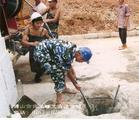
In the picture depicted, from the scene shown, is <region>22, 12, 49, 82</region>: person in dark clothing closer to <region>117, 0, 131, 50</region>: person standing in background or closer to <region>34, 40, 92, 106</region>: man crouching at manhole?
<region>34, 40, 92, 106</region>: man crouching at manhole

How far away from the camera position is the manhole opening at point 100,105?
25.2ft

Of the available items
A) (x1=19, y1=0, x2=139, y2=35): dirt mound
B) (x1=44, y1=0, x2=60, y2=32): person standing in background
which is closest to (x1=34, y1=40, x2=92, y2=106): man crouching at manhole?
(x1=44, y1=0, x2=60, y2=32): person standing in background

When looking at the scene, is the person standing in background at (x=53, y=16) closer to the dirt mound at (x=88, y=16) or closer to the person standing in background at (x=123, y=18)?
the person standing in background at (x=123, y=18)

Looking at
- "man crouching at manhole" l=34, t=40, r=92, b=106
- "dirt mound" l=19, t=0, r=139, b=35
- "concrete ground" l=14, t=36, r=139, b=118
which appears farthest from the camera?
"dirt mound" l=19, t=0, r=139, b=35

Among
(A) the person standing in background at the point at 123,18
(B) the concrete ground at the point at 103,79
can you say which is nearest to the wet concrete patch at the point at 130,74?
(B) the concrete ground at the point at 103,79

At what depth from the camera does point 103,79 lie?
9.22 m

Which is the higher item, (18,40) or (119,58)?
(18,40)

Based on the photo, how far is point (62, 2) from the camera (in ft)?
56.0

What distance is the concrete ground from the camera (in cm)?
758

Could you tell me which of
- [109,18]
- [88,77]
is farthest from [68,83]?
[109,18]

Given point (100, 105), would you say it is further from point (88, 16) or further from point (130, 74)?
point (88, 16)

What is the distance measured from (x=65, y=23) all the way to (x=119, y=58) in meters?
4.65

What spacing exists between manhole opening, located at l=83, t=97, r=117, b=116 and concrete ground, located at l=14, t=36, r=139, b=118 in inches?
5.7

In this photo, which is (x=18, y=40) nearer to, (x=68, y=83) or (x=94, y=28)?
(x=68, y=83)
